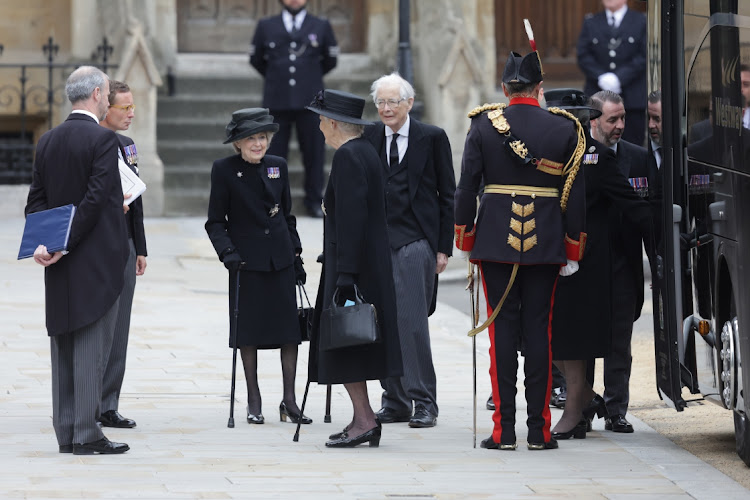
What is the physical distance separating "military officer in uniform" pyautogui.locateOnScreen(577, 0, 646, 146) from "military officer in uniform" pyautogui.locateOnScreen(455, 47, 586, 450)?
9174mm

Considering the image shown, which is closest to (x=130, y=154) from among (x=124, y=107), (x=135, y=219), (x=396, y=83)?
(x=124, y=107)

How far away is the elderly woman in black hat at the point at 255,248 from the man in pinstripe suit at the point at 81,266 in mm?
1144

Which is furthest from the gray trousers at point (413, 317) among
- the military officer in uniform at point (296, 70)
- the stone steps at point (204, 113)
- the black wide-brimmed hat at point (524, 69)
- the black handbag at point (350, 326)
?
the stone steps at point (204, 113)

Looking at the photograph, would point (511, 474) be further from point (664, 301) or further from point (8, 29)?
point (8, 29)

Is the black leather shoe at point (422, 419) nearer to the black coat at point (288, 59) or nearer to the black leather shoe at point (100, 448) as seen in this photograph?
the black leather shoe at point (100, 448)

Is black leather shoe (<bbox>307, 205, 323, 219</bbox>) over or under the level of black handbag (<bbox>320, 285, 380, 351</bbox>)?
under

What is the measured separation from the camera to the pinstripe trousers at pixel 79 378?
790 cm

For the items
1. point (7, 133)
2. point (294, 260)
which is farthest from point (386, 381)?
point (7, 133)

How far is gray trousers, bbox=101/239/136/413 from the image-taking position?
8.87 meters

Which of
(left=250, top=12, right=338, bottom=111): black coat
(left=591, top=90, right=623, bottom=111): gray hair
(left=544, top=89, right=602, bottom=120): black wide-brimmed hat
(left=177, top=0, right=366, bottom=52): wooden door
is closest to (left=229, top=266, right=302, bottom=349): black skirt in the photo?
(left=544, top=89, right=602, bottom=120): black wide-brimmed hat

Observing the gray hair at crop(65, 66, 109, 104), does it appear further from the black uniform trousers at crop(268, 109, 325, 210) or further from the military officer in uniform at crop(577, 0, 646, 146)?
the black uniform trousers at crop(268, 109, 325, 210)

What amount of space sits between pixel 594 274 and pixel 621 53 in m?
9.15

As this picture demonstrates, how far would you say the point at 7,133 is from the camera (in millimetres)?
21125

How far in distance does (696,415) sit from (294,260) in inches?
103
